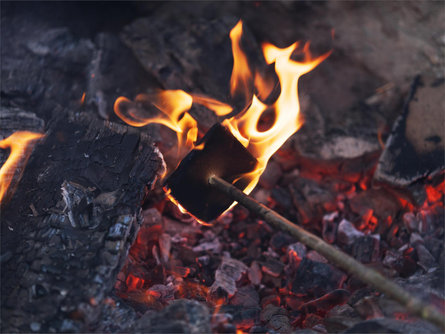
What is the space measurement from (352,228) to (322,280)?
2.00ft

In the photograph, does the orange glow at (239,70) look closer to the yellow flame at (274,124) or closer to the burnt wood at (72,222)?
the yellow flame at (274,124)

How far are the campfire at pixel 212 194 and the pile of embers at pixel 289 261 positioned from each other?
12mm

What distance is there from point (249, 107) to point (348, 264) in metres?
1.51

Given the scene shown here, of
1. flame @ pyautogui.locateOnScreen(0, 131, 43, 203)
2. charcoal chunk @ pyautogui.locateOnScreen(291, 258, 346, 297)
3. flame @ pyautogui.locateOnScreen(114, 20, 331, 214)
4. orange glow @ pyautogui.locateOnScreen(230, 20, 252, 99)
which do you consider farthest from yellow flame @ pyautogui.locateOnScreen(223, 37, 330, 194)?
flame @ pyautogui.locateOnScreen(0, 131, 43, 203)

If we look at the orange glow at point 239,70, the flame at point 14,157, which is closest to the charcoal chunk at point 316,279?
the orange glow at point 239,70

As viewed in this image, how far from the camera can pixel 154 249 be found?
288cm

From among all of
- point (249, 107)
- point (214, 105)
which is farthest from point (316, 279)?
point (214, 105)

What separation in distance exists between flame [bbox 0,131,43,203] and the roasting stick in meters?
1.33

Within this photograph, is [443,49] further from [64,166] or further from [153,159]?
[64,166]

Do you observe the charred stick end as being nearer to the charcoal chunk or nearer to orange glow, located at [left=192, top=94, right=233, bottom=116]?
the charcoal chunk

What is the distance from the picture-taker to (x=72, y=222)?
7.02 feet

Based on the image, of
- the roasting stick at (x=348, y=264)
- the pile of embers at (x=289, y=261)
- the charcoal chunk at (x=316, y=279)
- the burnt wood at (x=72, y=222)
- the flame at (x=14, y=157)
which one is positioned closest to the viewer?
the roasting stick at (x=348, y=264)

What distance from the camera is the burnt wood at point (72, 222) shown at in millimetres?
1886

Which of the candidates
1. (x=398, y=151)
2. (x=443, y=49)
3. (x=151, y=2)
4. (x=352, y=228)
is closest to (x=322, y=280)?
(x=352, y=228)
